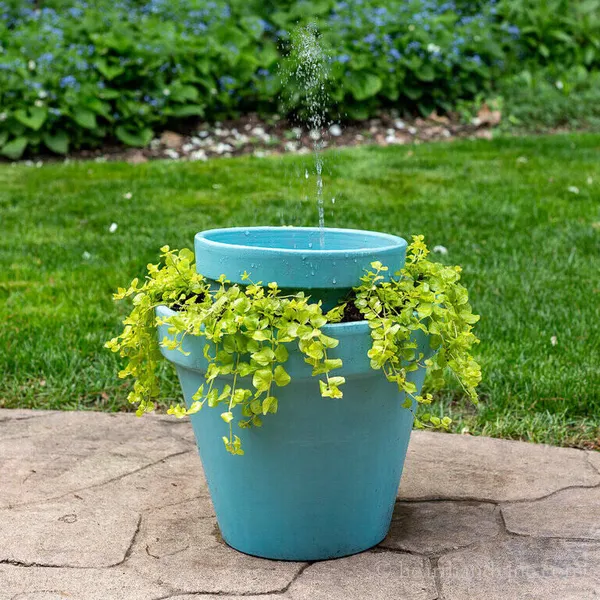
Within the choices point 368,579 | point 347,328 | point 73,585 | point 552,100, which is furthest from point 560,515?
Result: point 552,100

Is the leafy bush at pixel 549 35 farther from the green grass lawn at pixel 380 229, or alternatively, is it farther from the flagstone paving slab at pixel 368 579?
the flagstone paving slab at pixel 368 579

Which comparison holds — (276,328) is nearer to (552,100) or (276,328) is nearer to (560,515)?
(560,515)

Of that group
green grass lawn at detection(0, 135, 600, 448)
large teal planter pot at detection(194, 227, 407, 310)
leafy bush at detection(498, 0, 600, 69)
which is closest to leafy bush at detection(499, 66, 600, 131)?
leafy bush at detection(498, 0, 600, 69)

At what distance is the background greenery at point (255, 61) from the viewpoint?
6438 millimetres

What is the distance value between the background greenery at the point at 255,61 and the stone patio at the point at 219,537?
4262 millimetres

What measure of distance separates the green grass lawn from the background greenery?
711 millimetres

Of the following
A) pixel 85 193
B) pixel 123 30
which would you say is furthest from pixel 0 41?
pixel 85 193

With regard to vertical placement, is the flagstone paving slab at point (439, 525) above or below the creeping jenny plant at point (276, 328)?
below

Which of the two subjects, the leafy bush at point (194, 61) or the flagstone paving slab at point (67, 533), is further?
the leafy bush at point (194, 61)

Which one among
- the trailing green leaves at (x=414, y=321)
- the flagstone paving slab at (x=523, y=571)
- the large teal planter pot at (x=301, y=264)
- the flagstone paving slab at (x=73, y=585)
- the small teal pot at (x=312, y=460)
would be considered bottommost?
the flagstone paving slab at (x=523, y=571)

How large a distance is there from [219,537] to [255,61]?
5.56m

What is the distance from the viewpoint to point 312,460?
1.83 m

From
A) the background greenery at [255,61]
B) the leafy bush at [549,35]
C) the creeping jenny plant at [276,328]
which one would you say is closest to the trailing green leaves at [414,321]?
the creeping jenny plant at [276,328]

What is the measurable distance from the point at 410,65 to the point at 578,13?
8.00 ft
